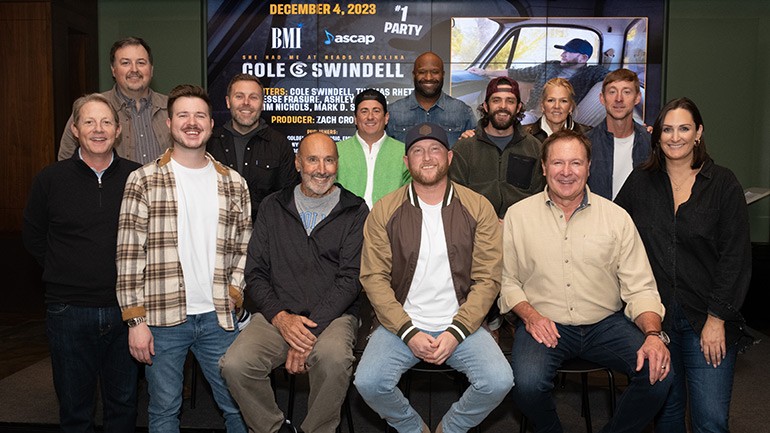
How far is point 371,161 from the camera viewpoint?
395cm

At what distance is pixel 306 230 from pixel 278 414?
820mm

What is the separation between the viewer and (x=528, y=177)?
143 inches

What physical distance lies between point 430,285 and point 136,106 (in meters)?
1.89

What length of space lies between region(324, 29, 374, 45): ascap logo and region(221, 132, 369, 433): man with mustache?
388 cm

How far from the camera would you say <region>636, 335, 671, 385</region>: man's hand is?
2.73m

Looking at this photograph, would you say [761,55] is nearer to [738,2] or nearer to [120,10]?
[738,2]

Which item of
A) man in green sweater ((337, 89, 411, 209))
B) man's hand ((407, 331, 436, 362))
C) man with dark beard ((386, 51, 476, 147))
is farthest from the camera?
man with dark beard ((386, 51, 476, 147))

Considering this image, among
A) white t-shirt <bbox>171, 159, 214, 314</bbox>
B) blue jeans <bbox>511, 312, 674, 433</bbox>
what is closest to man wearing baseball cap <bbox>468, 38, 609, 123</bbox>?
blue jeans <bbox>511, 312, 674, 433</bbox>

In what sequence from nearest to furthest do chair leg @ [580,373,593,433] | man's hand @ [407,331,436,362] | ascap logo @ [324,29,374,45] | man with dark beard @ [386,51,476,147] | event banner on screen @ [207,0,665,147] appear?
man's hand @ [407,331,436,362] < chair leg @ [580,373,593,433] < man with dark beard @ [386,51,476,147] < event banner on screen @ [207,0,665,147] < ascap logo @ [324,29,374,45]

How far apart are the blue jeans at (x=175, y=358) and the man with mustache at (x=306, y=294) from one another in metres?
0.12

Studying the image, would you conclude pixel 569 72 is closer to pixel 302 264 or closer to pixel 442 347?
pixel 302 264

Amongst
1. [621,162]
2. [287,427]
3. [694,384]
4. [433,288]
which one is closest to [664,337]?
[694,384]

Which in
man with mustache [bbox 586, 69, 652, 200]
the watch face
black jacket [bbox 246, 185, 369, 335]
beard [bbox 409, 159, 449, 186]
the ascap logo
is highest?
the ascap logo

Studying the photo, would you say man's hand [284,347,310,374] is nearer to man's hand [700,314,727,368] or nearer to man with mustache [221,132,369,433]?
man with mustache [221,132,369,433]
